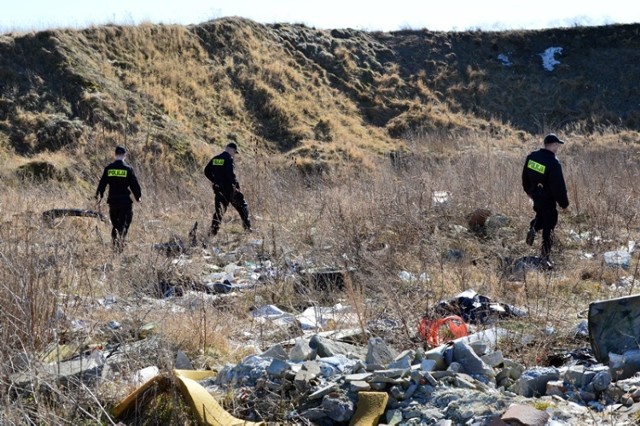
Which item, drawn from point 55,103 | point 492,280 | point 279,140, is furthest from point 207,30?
point 492,280

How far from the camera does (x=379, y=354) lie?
4500 millimetres

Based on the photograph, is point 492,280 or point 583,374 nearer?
point 583,374

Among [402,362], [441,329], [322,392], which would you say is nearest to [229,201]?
[441,329]

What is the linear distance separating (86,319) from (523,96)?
33.6m

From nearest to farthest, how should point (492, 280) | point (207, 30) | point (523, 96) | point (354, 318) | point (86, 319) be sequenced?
point (86, 319) < point (354, 318) < point (492, 280) < point (207, 30) < point (523, 96)

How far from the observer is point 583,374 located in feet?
13.7

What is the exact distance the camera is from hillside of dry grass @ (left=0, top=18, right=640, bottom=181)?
22.9 m

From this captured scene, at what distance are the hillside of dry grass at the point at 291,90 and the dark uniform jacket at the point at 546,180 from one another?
40.3ft

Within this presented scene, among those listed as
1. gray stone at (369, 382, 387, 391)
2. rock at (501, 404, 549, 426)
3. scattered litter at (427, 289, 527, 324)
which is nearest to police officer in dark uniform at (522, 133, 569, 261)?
scattered litter at (427, 289, 527, 324)

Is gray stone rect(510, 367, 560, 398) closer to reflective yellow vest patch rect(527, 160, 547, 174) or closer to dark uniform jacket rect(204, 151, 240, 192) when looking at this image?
reflective yellow vest patch rect(527, 160, 547, 174)

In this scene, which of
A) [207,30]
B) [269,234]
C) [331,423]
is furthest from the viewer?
[207,30]

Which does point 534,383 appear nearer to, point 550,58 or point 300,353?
point 300,353

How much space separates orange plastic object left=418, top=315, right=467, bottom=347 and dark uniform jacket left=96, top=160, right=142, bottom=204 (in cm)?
598

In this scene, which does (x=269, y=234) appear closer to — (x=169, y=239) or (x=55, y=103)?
(x=169, y=239)
